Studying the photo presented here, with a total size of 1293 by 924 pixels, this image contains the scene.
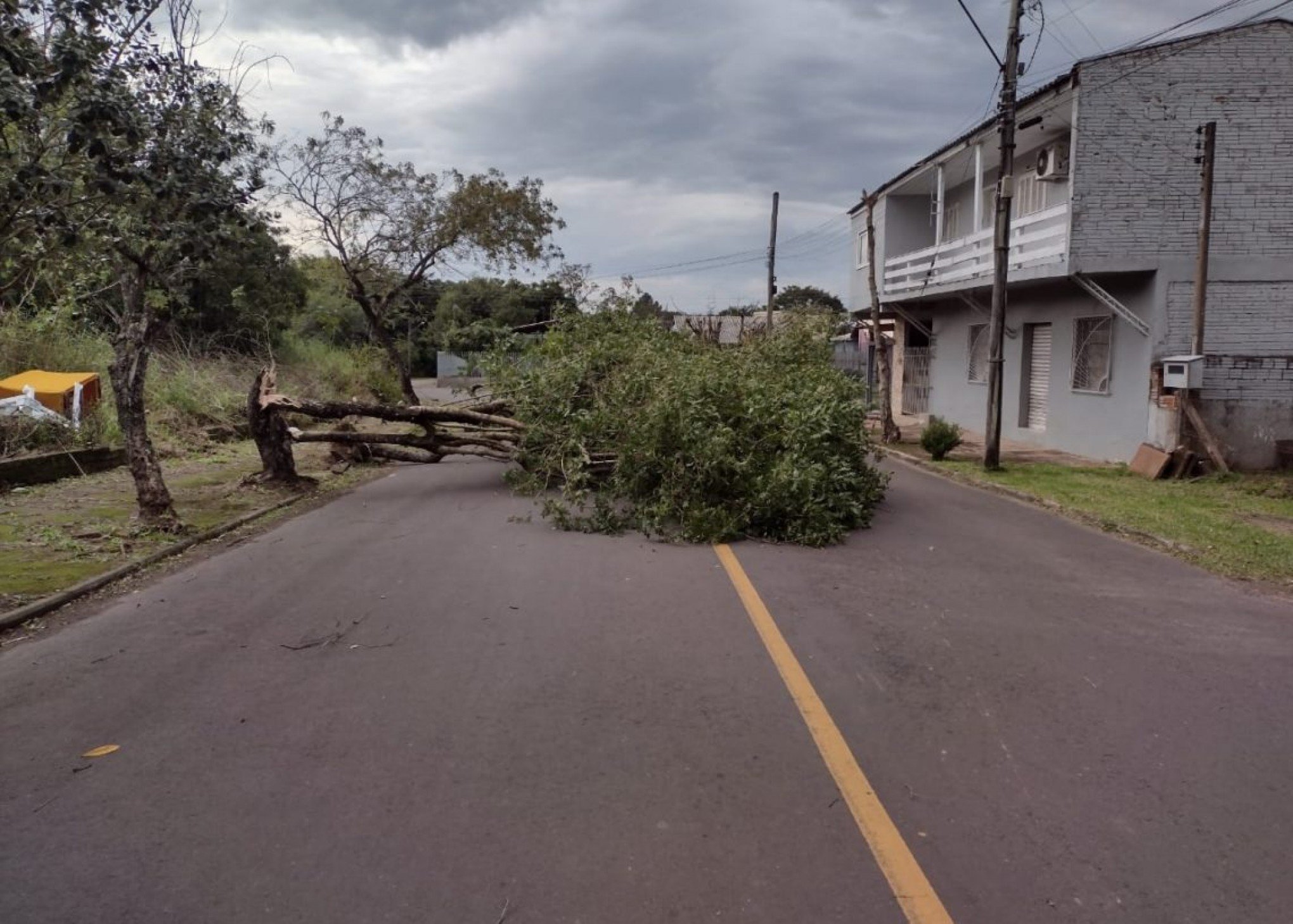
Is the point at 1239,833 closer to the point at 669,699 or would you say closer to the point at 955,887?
the point at 955,887

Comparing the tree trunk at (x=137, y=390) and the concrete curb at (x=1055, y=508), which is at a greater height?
the tree trunk at (x=137, y=390)

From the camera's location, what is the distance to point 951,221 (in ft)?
90.1

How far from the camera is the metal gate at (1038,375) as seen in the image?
838 inches

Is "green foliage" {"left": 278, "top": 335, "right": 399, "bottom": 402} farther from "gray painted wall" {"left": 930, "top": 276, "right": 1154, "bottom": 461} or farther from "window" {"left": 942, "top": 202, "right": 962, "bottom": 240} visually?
"window" {"left": 942, "top": 202, "right": 962, "bottom": 240}

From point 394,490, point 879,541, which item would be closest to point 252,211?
point 394,490

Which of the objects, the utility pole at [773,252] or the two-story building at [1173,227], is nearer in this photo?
the two-story building at [1173,227]

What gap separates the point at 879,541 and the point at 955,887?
7.07 metres

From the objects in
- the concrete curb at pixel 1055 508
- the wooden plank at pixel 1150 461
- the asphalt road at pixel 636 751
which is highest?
the wooden plank at pixel 1150 461

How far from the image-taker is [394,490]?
1504 centimetres

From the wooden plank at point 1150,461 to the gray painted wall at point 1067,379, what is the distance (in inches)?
26.0

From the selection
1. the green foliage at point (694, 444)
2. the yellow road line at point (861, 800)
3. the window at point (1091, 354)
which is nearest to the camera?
the yellow road line at point (861, 800)

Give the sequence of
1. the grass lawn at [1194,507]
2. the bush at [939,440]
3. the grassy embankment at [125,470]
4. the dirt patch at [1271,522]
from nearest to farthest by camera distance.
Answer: the grassy embankment at [125,470], the grass lawn at [1194,507], the dirt patch at [1271,522], the bush at [939,440]

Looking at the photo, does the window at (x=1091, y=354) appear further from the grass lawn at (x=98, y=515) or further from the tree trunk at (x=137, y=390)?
the tree trunk at (x=137, y=390)

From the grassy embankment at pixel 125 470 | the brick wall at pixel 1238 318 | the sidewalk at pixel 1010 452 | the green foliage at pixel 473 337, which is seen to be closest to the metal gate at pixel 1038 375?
the sidewalk at pixel 1010 452
